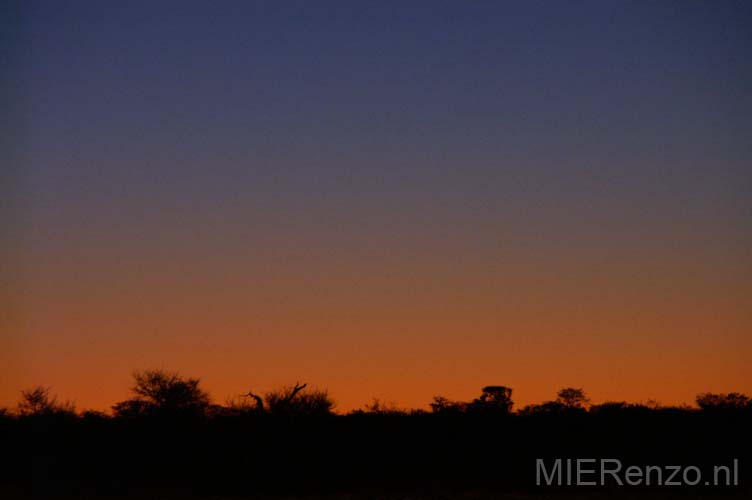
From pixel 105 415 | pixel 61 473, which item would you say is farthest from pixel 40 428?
pixel 61 473

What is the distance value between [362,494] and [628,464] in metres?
11.3

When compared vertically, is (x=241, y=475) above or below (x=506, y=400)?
below

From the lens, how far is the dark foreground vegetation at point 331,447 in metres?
48.6

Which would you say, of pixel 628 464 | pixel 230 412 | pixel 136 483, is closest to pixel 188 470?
pixel 136 483

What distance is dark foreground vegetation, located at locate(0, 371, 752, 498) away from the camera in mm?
48594

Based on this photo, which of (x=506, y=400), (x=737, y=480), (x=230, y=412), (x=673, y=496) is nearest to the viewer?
(x=673, y=496)

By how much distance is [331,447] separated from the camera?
5253 centimetres

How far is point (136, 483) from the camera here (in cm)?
4978

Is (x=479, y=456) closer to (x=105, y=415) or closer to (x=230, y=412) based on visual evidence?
(x=230, y=412)

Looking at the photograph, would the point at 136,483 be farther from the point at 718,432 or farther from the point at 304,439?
the point at 718,432

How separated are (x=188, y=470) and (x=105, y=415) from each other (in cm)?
1032

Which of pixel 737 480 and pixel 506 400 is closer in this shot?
pixel 737 480

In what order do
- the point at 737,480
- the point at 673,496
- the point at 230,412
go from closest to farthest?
the point at 673,496 → the point at 737,480 → the point at 230,412

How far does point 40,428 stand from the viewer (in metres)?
57.8
